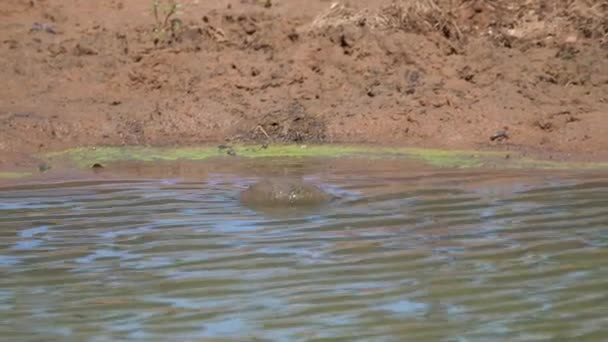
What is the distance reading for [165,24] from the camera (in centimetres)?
1207

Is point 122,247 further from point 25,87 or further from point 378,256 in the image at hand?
point 25,87

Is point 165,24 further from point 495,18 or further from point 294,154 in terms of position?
point 495,18

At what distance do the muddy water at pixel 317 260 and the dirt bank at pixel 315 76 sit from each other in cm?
163

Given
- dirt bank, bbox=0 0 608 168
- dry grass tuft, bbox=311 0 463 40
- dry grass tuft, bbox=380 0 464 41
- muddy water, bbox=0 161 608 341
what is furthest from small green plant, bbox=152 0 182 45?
muddy water, bbox=0 161 608 341


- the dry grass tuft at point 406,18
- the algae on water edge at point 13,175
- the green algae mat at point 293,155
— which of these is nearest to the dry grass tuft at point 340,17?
the dry grass tuft at point 406,18

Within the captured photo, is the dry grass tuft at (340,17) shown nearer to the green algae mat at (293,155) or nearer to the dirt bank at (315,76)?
the dirt bank at (315,76)

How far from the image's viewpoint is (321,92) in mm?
11227

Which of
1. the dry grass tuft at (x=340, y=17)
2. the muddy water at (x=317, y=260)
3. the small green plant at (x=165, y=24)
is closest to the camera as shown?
the muddy water at (x=317, y=260)

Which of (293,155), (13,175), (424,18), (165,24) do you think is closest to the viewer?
(13,175)

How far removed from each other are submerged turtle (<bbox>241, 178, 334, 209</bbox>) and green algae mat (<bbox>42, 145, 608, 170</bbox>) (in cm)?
160

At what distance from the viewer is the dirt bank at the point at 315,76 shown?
416 inches

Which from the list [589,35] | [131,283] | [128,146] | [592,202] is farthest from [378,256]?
[589,35]

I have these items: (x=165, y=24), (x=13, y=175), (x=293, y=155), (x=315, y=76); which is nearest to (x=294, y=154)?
(x=293, y=155)

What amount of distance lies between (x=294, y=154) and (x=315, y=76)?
1425mm
